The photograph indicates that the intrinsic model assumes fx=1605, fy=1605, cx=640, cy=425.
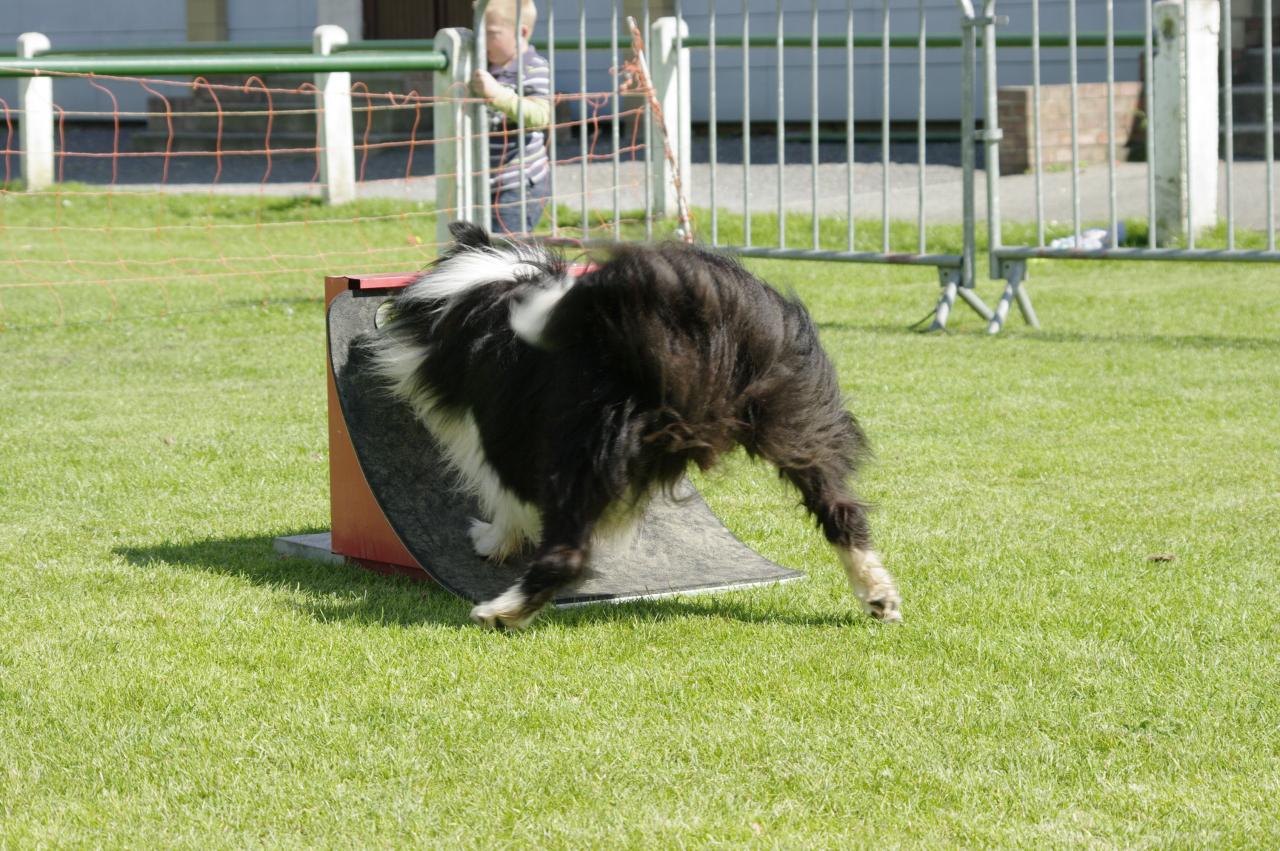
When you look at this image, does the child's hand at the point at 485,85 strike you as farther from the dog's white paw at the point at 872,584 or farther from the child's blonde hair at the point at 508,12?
the dog's white paw at the point at 872,584

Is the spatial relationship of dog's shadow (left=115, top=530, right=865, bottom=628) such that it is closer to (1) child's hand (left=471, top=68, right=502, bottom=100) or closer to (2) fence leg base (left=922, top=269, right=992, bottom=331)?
(2) fence leg base (left=922, top=269, right=992, bottom=331)

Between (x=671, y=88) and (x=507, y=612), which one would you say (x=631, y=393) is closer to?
(x=507, y=612)

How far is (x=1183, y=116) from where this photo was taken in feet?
34.6

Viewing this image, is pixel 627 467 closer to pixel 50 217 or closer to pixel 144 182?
pixel 50 217

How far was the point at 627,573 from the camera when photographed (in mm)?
4531

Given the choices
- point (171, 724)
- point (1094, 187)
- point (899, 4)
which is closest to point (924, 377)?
point (171, 724)

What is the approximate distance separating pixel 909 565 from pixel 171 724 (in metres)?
2.16

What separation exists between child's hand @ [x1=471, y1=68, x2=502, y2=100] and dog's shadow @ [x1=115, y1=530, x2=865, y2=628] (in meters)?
5.36

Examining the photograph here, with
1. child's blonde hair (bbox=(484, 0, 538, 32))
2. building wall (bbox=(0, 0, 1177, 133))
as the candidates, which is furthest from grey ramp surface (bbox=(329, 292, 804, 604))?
building wall (bbox=(0, 0, 1177, 133))

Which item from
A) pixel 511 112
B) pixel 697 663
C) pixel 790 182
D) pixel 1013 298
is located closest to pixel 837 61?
pixel 790 182

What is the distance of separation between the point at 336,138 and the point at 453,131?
4862 mm

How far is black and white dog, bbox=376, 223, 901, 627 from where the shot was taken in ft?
12.0

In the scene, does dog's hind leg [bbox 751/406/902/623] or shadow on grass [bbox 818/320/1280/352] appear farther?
shadow on grass [bbox 818/320/1280/352]

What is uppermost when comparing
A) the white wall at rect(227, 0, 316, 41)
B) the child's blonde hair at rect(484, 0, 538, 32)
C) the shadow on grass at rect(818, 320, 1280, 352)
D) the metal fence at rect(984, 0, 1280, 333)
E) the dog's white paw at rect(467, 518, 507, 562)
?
the white wall at rect(227, 0, 316, 41)
